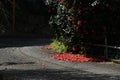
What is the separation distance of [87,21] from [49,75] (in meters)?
4.86

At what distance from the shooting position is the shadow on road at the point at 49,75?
11.8m

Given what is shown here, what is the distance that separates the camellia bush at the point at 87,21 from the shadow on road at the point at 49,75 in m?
3.74

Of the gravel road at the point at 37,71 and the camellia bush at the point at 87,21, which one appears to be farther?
the camellia bush at the point at 87,21

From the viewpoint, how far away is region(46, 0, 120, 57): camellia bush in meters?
16.3

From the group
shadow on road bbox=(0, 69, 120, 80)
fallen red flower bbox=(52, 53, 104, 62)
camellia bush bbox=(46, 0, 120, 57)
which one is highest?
camellia bush bbox=(46, 0, 120, 57)

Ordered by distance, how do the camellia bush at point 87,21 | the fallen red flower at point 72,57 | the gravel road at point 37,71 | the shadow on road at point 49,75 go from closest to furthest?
the shadow on road at point 49,75, the gravel road at point 37,71, the fallen red flower at point 72,57, the camellia bush at point 87,21

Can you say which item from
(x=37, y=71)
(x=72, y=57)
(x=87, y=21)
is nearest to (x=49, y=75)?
(x=37, y=71)

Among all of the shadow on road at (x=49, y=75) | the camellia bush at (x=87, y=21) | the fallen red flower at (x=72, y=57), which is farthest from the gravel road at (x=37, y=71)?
the camellia bush at (x=87, y=21)

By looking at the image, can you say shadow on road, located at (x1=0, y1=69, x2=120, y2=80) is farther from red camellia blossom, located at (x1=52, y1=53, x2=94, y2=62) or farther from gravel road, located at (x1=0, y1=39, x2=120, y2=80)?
red camellia blossom, located at (x1=52, y1=53, x2=94, y2=62)

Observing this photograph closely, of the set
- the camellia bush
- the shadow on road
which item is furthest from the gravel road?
the camellia bush

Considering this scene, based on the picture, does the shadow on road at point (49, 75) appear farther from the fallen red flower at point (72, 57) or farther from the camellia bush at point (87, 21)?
the camellia bush at point (87, 21)

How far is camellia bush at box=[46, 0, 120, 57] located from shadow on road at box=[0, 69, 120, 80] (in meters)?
3.74

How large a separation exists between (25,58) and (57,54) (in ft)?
5.20

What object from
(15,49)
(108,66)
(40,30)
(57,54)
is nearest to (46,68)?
(108,66)
